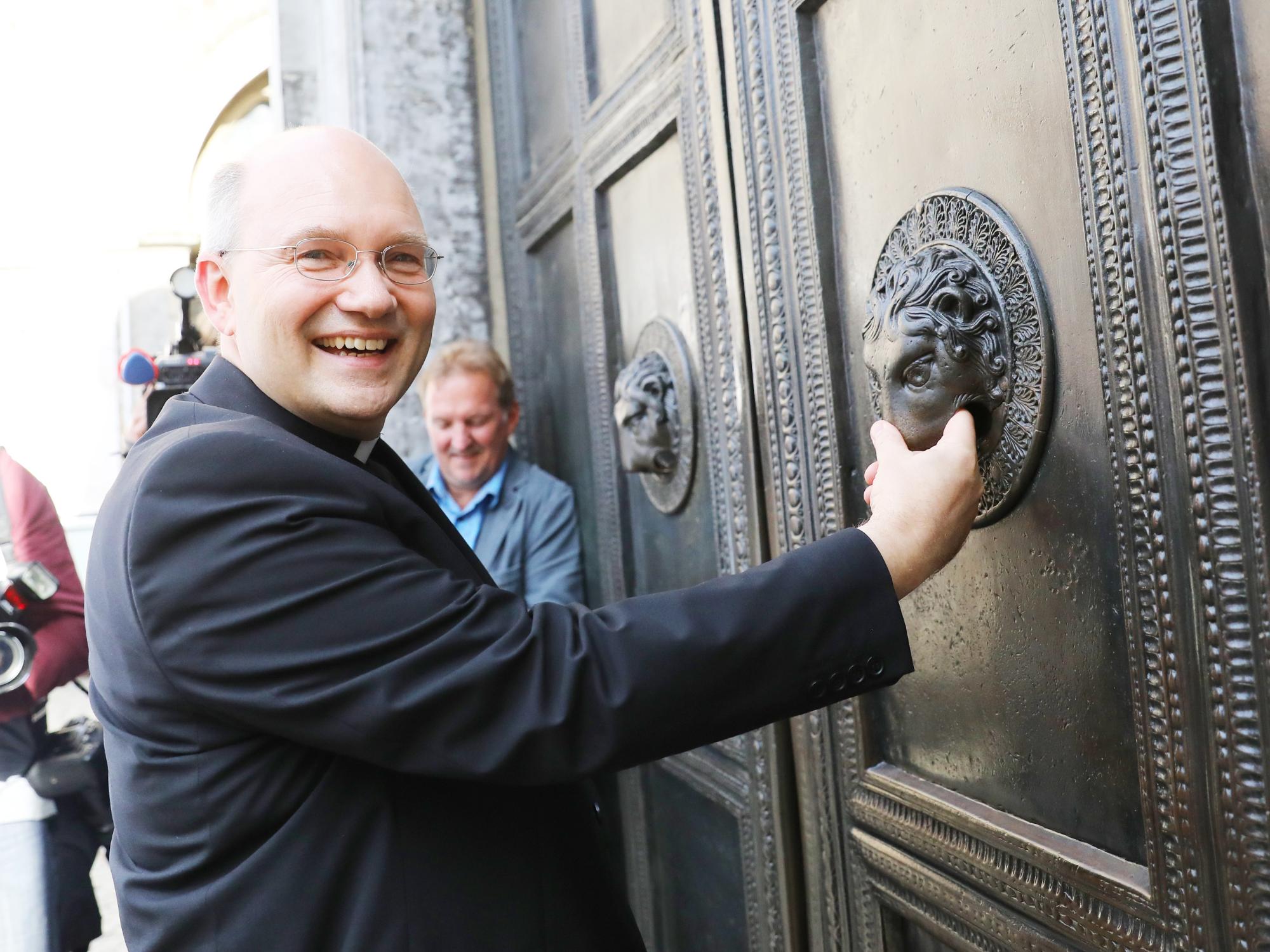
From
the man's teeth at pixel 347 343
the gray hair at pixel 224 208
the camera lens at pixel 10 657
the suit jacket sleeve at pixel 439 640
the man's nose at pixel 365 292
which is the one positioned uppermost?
the gray hair at pixel 224 208

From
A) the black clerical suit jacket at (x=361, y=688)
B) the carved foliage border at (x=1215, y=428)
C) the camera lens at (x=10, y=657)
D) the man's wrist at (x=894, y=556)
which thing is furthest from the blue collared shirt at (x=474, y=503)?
the carved foliage border at (x=1215, y=428)

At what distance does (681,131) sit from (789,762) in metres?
1.09

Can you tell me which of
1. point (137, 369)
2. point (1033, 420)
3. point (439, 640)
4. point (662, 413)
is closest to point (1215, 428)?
point (1033, 420)

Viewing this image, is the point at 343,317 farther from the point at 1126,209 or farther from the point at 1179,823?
the point at 1179,823

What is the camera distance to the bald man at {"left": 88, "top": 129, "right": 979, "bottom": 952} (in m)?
0.79

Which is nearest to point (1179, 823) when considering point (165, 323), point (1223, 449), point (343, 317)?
point (1223, 449)

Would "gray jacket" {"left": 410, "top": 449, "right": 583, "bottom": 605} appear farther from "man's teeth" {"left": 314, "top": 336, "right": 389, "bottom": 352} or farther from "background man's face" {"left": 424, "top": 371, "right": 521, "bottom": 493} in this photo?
"man's teeth" {"left": 314, "top": 336, "right": 389, "bottom": 352}

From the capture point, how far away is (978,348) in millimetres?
1063

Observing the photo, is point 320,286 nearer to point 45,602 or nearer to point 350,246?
point 350,246

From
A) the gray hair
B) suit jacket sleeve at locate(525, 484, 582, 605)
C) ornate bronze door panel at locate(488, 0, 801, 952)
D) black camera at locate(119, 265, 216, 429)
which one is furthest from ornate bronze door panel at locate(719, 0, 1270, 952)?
black camera at locate(119, 265, 216, 429)

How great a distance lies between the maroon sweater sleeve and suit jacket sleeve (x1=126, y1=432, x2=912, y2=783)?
5.54 feet

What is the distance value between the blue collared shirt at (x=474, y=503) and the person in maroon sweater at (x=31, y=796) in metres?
0.87

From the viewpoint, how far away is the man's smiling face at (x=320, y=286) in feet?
3.20

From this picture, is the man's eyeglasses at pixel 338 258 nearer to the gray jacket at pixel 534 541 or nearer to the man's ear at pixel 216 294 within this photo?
the man's ear at pixel 216 294
